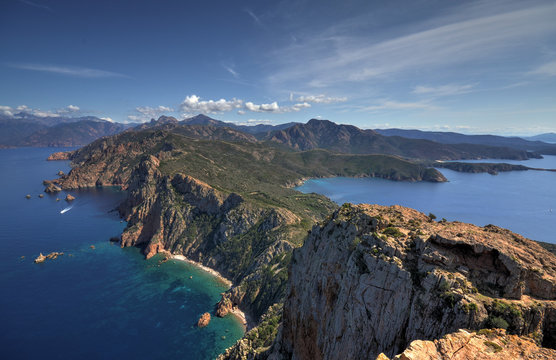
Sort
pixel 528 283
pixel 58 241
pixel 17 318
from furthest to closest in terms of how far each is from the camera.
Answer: pixel 58 241 < pixel 17 318 < pixel 528 283

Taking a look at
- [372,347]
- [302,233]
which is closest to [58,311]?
[302,233]

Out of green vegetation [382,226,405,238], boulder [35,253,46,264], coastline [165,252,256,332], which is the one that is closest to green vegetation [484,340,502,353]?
green vegetation [382,226,405,238]

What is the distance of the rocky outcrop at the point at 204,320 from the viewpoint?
8630 centimetres

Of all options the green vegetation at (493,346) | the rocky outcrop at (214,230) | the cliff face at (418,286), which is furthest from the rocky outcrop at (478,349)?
the rocky outcrop at (214,230)

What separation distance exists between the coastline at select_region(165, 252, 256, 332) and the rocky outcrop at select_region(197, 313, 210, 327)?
937 cm

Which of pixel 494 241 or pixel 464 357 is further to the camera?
pixel 494 241

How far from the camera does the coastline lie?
89.2m

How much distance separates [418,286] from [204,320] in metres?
83.9

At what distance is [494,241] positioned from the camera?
23.9 meters

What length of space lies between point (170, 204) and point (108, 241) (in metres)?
40.7

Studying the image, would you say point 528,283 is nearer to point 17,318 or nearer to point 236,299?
point 236,299

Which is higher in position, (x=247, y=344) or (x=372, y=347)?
(x=372, y=347)

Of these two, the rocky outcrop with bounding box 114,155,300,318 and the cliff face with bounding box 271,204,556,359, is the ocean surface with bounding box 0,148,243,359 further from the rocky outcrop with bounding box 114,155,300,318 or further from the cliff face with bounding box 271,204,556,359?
the cliff face with bounding box 271,204,556,359

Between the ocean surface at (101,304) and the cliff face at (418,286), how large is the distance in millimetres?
65662
